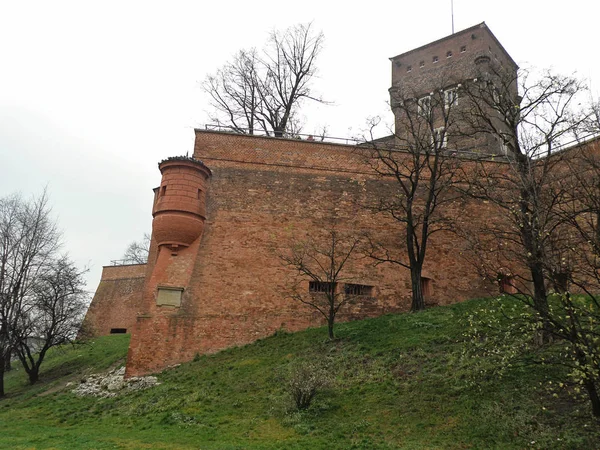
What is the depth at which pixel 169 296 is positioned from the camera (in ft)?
60.8

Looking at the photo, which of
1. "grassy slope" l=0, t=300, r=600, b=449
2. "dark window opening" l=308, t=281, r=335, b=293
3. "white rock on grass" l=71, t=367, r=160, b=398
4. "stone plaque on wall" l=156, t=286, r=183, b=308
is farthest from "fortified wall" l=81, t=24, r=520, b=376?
"grassy slope" l=0, t=300, r=600, b=449

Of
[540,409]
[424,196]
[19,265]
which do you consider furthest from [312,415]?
[19,265]

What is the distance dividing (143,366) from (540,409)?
499 inches

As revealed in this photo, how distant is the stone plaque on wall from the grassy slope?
7.55 ft

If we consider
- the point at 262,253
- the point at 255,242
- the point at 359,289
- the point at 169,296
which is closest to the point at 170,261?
the point at 169,296

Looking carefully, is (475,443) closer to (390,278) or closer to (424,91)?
(390,278)

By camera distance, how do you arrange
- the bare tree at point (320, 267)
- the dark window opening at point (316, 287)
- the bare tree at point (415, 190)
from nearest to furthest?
the bare tree at point (415, 190)
the bare tree at point (320, 267)
the dark window opening at point (316, 287)

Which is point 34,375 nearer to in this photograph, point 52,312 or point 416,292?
point 52,312

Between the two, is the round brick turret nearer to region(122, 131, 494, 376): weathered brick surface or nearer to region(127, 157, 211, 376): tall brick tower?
region(127, 157, 211, 376): tall brick tower

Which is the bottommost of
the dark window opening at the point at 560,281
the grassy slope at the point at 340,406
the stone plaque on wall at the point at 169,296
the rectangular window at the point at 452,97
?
the grassy slope at the point at 340,406

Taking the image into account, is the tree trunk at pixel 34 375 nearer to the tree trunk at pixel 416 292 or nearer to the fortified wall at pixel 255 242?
the fortified wall at pixel 255 242

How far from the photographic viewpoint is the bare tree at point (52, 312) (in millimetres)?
22891

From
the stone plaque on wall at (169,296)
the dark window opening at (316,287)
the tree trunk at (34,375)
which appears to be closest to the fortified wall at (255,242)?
the stone plaque on wall at (169,296)

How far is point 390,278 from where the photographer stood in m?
20.6
